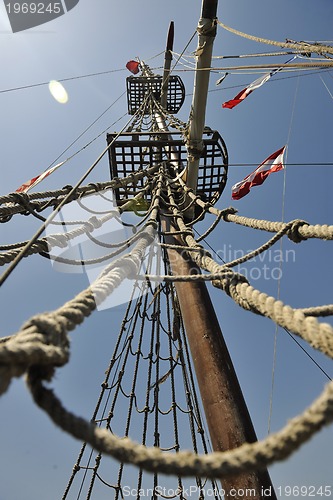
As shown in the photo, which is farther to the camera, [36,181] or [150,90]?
[150,90]

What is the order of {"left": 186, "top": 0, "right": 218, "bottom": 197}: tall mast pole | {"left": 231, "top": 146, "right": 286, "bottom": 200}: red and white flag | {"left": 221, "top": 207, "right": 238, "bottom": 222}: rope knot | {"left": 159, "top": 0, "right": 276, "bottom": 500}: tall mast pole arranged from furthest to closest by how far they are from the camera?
{"left": 231, "top": 146, "right": 286, "bottom": 200}: red and white flag → {"left": 186, "top": 0, "right": 218, "bottom": 197}: tall mast pole → {"left": 221, "top": 207, "right": 238, "bottom": 222}: rope knot → {"left": 159, "top": 0, "right": 276, "bottom": 500}: tall mast pole

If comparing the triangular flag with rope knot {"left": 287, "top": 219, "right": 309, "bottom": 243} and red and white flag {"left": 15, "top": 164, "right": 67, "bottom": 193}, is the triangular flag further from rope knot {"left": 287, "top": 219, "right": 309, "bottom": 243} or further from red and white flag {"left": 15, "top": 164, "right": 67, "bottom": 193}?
rope knot {"left": 287, "top": 219, "right": 309, "bottom": 243}

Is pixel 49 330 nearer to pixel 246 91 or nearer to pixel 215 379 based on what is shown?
pixel 215 379

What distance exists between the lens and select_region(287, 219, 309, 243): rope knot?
2240 millimetres

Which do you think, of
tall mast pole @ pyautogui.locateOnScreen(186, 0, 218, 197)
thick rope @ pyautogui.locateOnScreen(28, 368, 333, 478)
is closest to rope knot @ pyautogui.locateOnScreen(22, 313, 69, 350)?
thick rope @ pyautogui.locateOnScreen(28, 368, 333, 478)

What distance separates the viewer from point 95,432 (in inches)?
31.1

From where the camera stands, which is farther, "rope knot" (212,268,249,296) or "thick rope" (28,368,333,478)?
"rope knot" (212,268,249,296)

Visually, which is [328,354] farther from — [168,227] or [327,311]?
[168,227]

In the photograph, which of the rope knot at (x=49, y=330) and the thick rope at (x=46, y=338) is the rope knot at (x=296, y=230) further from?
the rope knot at (x=49, y=330)

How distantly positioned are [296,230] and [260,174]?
3.05 metres

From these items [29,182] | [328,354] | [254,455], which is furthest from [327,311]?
[29,182]

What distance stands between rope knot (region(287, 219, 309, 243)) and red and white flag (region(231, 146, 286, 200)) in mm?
2654

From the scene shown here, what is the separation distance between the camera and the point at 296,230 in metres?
2.26

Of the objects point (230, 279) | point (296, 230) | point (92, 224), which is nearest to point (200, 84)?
point (92, 224)
